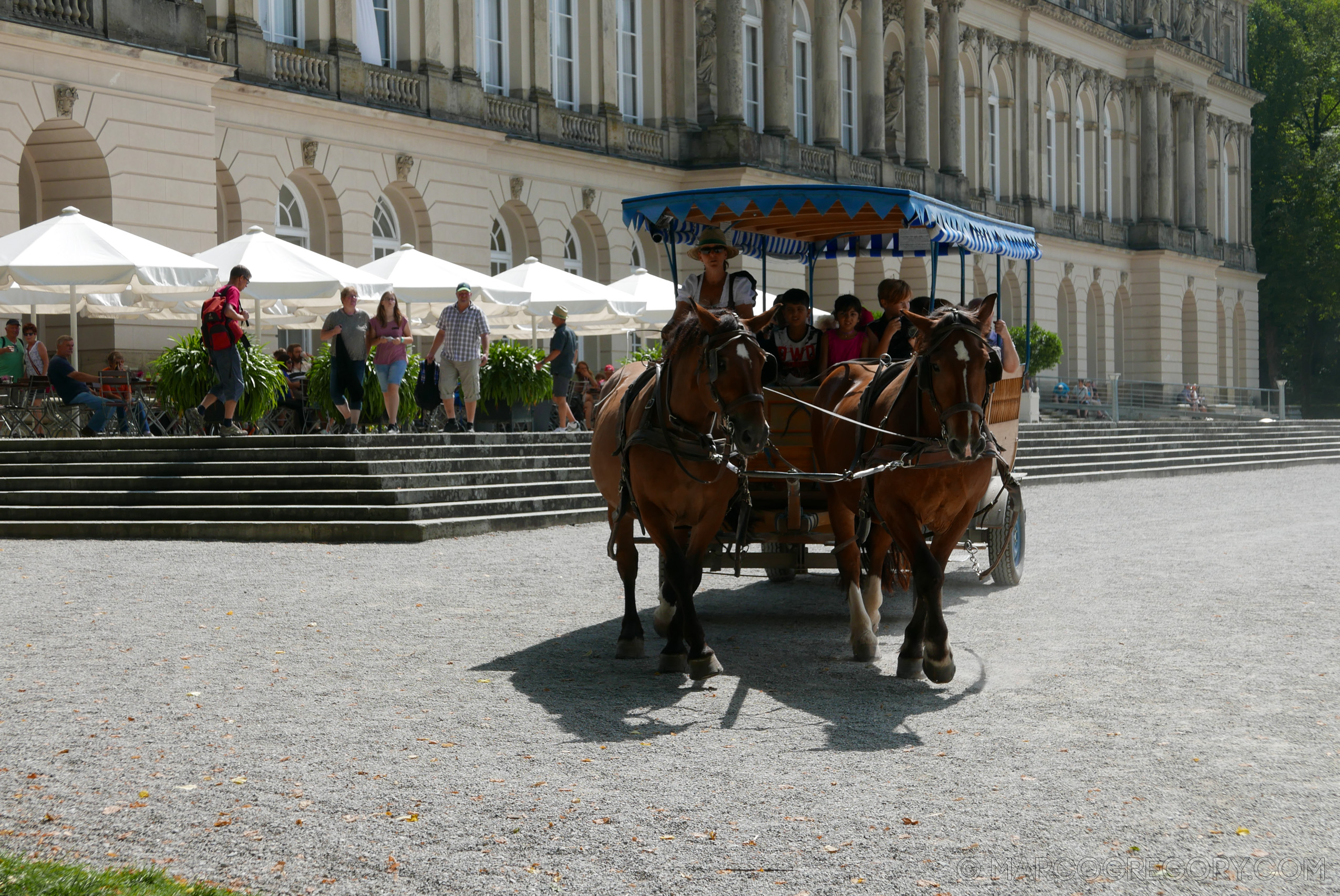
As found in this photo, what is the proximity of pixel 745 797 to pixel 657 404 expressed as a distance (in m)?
2.68

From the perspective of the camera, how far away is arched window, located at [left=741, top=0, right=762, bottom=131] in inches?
1718

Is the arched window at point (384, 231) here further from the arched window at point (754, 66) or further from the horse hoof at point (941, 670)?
the horse hoof at point (941, 670)

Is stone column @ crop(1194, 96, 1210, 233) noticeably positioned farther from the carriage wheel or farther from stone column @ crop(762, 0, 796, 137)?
the carriage wheel

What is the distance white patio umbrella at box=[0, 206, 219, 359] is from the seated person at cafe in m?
11.5

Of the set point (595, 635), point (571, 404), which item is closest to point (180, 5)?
point (571, 404)

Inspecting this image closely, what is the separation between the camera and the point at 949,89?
174 feet

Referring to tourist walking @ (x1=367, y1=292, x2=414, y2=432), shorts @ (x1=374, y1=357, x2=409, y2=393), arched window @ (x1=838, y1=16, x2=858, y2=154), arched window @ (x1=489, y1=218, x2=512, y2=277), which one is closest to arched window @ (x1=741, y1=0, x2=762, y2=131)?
arched window @ (x1=838, y1=16, x2=858, y2=154)

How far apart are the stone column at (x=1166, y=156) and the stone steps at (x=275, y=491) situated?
182 feet

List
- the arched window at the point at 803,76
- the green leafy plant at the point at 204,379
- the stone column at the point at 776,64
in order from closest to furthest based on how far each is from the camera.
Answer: the green leafy plant at the point at 204,379, the stone column at the point at 776,64, the arched window at the point at 803,76

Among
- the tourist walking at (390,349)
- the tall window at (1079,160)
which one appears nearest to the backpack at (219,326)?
the tourist walking at (390,349)

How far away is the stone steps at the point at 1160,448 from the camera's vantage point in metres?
30.7

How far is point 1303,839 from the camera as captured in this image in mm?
5121

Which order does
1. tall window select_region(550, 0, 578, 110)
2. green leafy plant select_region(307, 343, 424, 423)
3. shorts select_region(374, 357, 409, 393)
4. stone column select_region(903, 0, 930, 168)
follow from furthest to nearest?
stone column select_region(903, 0, 930, 168)
tall window select_region(550, 0, 578, 110)
green leafy plant select_region(307, 343, 424, 423)
shorts select_region(374, 357, 409, 393)

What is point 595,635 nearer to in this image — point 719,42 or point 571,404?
point 571,404
